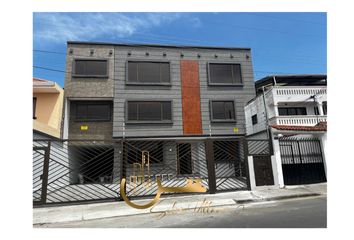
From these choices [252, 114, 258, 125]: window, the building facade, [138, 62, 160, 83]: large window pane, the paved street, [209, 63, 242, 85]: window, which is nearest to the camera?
the paved street

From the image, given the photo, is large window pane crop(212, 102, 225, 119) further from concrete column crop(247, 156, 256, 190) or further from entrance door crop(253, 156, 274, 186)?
concrete column crop(247, 156, 256, 190)

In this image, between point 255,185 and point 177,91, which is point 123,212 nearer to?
point 255,185

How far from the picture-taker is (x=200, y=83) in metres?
16.1

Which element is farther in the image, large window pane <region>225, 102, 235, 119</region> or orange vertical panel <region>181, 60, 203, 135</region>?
large window pane <region>225, 102, 235, 119</region>

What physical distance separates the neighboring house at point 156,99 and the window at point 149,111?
65 mm

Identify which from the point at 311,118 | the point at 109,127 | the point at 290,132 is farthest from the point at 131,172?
the point at 311,118

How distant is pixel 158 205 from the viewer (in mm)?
7164

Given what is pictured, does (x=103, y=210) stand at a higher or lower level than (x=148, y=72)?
lower

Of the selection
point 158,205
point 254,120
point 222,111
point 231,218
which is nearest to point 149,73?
point 222,111

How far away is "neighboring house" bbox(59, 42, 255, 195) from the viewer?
14.7 meters

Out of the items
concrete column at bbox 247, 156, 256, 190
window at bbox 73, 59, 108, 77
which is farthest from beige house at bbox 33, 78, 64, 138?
concrete column at bbox 247, 156, 256, 190

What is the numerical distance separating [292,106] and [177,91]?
828 cm

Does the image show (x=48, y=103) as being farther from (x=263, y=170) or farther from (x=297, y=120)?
(x=297, y=120)

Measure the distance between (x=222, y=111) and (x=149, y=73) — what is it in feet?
19.0
